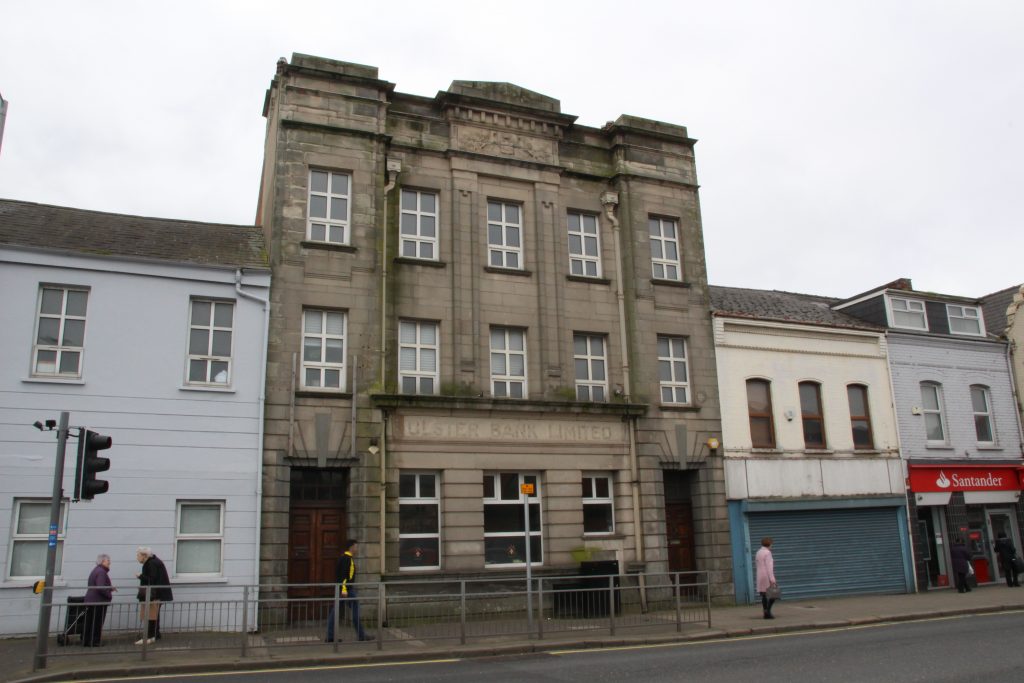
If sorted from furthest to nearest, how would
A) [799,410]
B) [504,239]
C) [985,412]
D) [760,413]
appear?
[985,412] < [799,410] < [760,413] < [504,239]

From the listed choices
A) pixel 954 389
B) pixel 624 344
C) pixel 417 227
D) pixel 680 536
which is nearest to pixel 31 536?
pixel 417 227

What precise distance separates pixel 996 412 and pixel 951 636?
1418cm

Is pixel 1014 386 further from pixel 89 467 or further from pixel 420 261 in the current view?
pixel 89 467

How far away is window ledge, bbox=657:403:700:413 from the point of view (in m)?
21.0

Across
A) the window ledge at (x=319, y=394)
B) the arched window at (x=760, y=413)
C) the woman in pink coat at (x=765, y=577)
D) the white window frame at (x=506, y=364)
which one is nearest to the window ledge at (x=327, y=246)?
the window ledge at (x=319, y=394)

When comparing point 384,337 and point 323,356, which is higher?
point 384,337

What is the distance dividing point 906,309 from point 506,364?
1317 cm

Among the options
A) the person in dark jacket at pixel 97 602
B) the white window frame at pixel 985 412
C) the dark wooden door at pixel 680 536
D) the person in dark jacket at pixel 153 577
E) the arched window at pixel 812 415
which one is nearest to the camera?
the person in dark jacket at pixel 97 602

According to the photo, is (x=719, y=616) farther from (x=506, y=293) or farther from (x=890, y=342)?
(x=890, y=342)

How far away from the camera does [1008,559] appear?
76.2 feet

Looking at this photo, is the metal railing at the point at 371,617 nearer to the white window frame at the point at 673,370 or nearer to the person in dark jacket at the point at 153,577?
the person in dark jacket at the point at 153,577

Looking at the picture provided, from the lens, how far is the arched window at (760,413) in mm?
22373

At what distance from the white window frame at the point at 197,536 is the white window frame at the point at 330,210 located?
609cm

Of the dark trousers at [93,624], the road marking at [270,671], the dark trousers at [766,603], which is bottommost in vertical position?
the road marking at [270,671]
